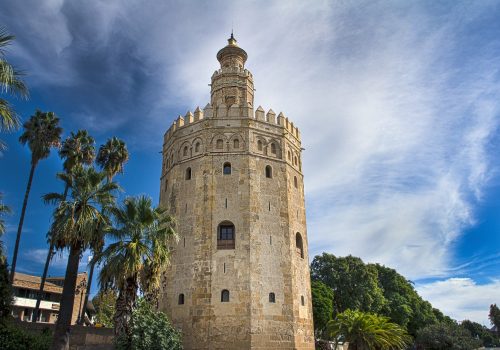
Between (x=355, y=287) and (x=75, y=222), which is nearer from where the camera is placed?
(x=75, y=222)

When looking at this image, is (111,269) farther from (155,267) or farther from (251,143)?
(251,143)

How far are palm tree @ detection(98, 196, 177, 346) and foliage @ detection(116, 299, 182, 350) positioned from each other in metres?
0.38

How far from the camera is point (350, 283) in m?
40.4

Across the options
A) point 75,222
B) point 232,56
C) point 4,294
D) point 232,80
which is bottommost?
point 4,294

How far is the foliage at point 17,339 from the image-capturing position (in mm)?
16188

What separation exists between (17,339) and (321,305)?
80.6ft

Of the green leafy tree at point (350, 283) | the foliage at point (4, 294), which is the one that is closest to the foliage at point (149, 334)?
the foliage at point (4, 294)

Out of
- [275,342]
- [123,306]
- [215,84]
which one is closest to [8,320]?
[123,306]

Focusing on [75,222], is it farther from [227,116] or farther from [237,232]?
[227,116]

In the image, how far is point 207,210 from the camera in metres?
24.3

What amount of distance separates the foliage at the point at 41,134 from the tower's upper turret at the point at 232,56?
1290 centimetres

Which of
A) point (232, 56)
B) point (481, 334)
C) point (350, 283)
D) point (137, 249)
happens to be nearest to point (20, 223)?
point (137, 249)

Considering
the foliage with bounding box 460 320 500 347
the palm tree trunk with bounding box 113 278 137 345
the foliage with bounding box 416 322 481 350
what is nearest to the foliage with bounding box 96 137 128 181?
the palm tree trunk with bounding box 113 278 137 345

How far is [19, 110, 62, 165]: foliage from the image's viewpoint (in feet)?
85.0
